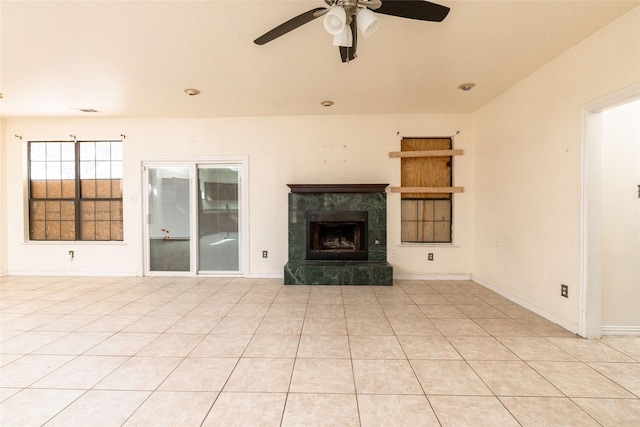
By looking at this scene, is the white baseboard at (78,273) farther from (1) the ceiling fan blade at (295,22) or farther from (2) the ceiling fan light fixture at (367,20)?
(2) the ceiling fan light fixture at (367,20)

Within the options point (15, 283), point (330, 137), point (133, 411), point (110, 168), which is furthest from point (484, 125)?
point (15, 283)

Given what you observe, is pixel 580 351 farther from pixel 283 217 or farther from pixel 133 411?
pixel 283 217

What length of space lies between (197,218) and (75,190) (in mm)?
2178

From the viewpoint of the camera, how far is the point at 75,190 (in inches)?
189

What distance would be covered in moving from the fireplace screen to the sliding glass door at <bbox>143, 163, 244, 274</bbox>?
4.03ft

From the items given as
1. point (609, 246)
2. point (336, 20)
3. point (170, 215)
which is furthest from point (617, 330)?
point (170, 215)

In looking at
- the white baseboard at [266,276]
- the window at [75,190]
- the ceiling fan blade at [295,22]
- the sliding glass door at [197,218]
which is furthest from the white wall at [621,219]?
the window at [75,190]

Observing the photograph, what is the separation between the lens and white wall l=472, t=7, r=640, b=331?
2.36 meters

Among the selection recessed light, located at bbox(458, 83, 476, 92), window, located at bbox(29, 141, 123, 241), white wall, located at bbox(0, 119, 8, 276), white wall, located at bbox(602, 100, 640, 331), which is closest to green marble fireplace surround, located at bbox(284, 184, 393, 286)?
recessed light, located at bbox(458, 83, 476, 92)

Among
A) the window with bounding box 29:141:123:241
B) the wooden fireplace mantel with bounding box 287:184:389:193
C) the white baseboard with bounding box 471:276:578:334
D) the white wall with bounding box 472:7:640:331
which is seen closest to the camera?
the white wall with bounding box 472:7:640:331

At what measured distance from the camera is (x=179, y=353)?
2.26 m

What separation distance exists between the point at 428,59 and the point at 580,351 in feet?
9.45

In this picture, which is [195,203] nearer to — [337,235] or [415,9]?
[337,235]

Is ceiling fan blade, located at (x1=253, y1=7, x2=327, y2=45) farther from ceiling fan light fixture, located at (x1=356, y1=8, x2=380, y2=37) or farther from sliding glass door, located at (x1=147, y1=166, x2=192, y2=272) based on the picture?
sliding glass door, located at (x1=147, y1=166, x2=192, y2=272)
